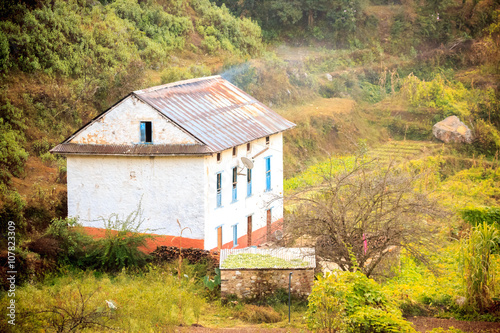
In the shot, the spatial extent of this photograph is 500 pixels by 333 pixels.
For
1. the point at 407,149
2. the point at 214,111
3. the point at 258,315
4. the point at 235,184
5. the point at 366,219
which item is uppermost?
the point at 214,111

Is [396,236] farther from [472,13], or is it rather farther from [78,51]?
[472,13]

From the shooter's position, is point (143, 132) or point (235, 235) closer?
point (143, 132)

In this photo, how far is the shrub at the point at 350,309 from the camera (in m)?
13.8

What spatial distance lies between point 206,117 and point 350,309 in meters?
9.90

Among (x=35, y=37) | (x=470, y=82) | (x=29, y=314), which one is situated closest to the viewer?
(x=29, y=314)

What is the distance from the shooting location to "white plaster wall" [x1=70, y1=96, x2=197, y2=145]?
20.3 meters

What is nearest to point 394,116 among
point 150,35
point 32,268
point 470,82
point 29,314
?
point 470,82

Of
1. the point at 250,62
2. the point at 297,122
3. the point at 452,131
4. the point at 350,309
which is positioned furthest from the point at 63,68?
the point at 452,131

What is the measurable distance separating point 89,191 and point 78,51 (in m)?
10.7

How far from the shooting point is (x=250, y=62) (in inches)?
1534

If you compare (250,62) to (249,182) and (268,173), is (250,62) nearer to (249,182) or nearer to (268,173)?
(268,173)

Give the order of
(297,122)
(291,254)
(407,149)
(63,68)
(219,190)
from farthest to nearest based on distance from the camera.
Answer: (407,149), (297,122), (63,68), (219,190), (291,254)

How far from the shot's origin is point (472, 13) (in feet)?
170

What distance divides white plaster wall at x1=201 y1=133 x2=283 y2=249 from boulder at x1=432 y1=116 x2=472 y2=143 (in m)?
16.1
